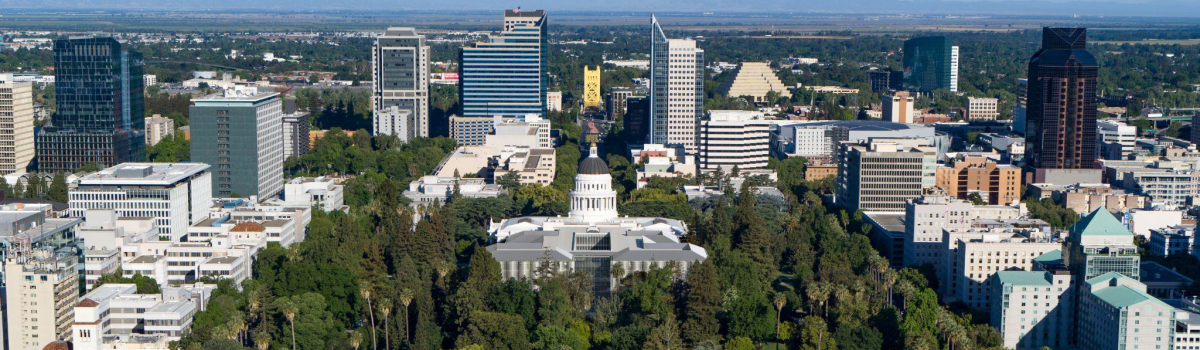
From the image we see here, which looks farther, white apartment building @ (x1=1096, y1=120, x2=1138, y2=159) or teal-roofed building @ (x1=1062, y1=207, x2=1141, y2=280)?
white apartment building @ (x1=1096, y1=120, x2=1138, y2=159)

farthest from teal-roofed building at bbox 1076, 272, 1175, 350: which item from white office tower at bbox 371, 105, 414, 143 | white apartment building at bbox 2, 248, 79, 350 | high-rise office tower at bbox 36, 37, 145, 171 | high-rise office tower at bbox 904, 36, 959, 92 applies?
high-rise office tower at bbox 904, 36, 959, 92

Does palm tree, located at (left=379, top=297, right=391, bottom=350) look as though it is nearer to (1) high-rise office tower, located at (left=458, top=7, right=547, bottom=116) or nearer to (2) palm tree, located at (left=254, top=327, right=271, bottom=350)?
(2) palm tree, located at (left=254, top=327, right=271, bottom=350)

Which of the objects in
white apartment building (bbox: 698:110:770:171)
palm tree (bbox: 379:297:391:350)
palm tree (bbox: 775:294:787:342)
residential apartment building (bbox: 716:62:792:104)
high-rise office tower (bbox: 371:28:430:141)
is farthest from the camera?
residential apartment building (bbox: 716:62:792:104)

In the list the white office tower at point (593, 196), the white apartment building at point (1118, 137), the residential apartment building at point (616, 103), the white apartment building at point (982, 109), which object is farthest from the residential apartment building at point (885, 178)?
the white apartment building at point (982, 109)

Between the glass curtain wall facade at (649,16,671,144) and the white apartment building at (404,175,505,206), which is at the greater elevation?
the glass curtain wall facade at (649,16,671,144)

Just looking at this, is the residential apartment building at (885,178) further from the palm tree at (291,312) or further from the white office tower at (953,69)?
the white office tower at (953,69)

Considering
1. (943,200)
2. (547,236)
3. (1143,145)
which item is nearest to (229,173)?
(547,236)

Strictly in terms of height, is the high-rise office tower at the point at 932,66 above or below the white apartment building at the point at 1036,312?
above

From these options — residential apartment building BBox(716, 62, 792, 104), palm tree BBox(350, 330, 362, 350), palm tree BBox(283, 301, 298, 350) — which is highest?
residential apartment building BBox(716, 62, 792, 104)
